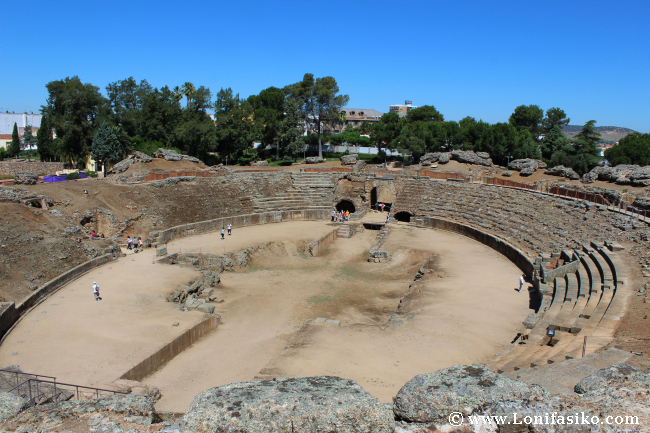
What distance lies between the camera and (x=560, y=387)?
7.92m

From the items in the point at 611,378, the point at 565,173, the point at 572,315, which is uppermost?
the point at 565,173

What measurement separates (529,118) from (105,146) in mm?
53018

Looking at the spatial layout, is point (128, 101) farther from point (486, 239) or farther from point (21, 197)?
point (486, 239)

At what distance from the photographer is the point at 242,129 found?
50906 millimetres

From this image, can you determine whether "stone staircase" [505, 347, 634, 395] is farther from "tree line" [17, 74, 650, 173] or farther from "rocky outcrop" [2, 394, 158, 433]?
"tree line" [17, 74, 650, 173]

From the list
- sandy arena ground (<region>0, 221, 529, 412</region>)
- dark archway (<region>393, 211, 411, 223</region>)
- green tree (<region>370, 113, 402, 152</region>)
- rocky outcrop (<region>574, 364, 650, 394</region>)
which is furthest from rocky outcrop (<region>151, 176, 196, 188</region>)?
rocky outcrop (<region>574, 364, 650, 394</region>)

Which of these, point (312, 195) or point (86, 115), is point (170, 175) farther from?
point (86, 115)

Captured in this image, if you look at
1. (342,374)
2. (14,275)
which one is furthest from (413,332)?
(14,275)

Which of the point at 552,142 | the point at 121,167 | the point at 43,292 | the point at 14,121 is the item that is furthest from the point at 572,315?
the point at 14,121

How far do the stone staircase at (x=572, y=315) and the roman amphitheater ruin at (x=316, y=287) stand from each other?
0.08 metres

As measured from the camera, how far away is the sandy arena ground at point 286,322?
1264 centimetres

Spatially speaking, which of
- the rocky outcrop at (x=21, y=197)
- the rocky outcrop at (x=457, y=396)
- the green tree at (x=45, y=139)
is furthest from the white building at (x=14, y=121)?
the rocky outcrop at (x=457, y=396)

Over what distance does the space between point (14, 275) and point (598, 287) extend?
21.9m

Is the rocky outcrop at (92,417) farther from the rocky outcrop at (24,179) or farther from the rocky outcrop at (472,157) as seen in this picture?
the rocky outcrop at (472,157)
